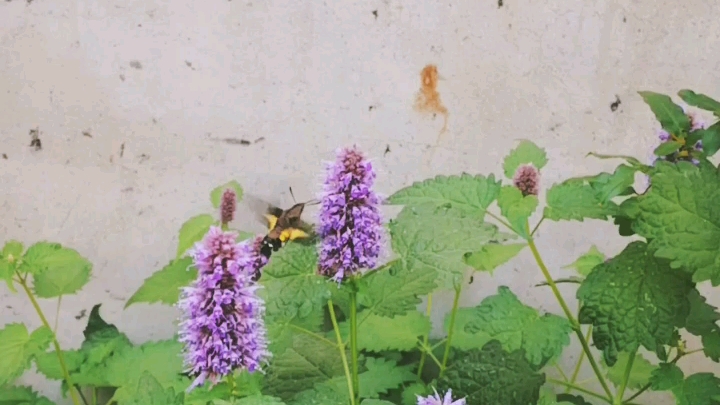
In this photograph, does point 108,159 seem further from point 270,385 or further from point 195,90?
point 270,385

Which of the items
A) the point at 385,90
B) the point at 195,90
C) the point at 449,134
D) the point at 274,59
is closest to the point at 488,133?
the point at 449,134

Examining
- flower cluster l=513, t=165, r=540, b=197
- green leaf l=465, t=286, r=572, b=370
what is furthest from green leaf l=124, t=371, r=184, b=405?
flower cluster l=513, t=165, r=540, b=197

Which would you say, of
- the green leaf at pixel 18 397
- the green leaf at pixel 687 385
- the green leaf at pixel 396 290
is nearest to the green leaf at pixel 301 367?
the green leaf at pixel 396 290

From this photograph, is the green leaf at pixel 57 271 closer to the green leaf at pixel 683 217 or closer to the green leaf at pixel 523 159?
the green leaf at pixel 523 159

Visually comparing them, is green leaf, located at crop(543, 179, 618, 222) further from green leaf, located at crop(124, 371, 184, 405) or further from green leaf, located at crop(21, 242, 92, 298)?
green leaf, located at crop(21, 242, 92, 298)

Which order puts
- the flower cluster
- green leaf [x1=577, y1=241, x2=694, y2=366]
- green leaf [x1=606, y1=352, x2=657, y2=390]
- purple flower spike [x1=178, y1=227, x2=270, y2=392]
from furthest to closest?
1. green leaf [x1=606, y1=352, x2=657, y2=390]
2. the flower cluster
3. green leaf [x1=577, y1=241, x2=694, y2=366]
4. purple flower spike [x1=178, y1=227, x2=270, y2=392]

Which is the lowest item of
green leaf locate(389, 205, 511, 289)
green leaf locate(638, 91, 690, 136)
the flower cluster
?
green leaf locate(389, 205, 511, 289)

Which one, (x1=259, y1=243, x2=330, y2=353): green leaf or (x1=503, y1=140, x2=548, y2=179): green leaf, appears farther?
(x1=503, y1=140, x2=548, y2=179): green leaf
